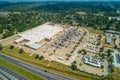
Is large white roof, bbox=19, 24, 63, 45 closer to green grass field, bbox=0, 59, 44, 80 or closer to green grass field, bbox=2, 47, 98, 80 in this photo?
green grass field, bbox=2, 47, 98, 80

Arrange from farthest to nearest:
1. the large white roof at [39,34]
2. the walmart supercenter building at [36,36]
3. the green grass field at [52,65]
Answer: the large white roof at [39,34], the walmart supercenter building at [36,36], the green grass field at [52,65]

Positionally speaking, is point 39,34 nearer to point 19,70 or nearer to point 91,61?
point 19,70

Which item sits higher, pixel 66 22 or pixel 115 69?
pixel 66 22

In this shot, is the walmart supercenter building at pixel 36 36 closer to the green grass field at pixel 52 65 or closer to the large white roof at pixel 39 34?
the large white roof at pixel 39 34

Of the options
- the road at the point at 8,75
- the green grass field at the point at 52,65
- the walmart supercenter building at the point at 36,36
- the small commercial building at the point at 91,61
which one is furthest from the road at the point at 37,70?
the small commercial building at the point at 91,61

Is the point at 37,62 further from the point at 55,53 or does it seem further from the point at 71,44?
the point at 71,44

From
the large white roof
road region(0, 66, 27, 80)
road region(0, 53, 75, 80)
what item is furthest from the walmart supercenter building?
road region(0, 66, 27, 80)

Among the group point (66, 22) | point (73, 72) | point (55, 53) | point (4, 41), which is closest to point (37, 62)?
point (55, 53)

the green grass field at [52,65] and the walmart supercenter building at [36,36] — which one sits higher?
the walmart supercenter building at [36,36]

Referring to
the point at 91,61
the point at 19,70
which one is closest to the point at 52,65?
the point at 19,70
